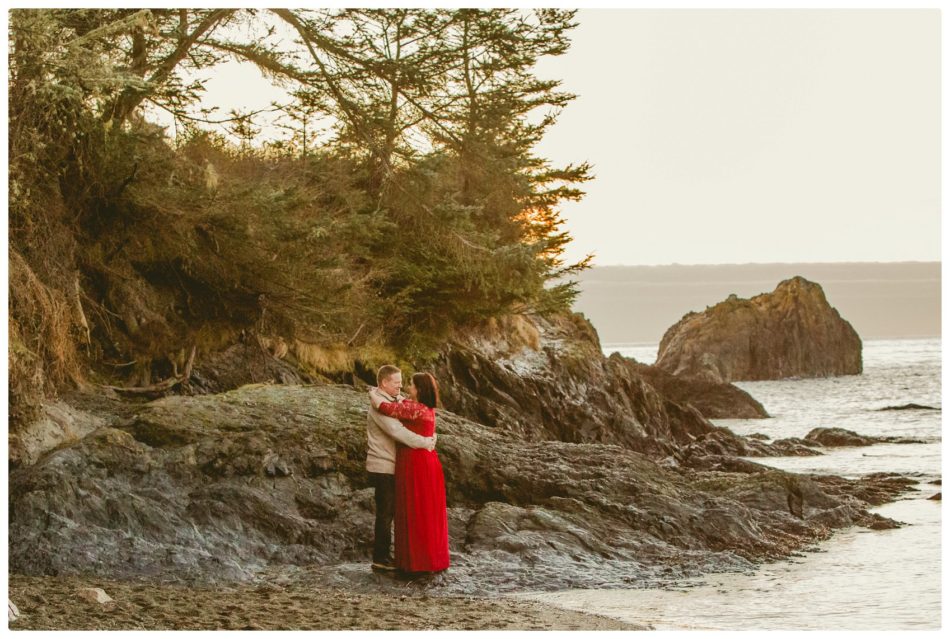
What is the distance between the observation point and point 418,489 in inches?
406

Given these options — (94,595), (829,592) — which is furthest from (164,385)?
(829,592)

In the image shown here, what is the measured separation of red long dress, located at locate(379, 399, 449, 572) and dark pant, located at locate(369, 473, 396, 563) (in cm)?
15

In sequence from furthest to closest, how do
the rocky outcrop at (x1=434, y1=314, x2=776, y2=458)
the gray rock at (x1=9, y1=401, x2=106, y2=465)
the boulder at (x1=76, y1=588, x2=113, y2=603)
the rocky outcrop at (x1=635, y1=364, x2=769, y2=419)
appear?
1. the rocky outcrop at (x1=635, y1=364, x2=769, y2=419)
2. the rocky outcrop at (x1=434, y1=314, x2=776, y2=458)
3. the gray rock at (x1=9, y1=401, x2=106, y2=465)
4. the boulder at (x1=76, y1=588, x2=113, y2=603)

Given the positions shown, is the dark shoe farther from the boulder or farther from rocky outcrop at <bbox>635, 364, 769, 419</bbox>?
rocky outcrop at <bbox>635, 364, 769, 419</bbox>

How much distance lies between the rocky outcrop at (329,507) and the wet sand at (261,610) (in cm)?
59

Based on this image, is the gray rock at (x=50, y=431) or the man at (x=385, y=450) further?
the gray rock at (x=50, y=431)

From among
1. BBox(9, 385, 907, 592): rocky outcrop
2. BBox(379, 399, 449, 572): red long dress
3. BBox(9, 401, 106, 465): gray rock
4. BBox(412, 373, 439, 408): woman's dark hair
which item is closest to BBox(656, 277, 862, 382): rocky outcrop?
BBox(9, 385, 907, 592): rocky outcrop

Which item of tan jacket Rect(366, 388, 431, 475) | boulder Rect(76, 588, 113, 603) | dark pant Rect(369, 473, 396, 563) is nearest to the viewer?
boulder Rect(76, 588, 113, 603)

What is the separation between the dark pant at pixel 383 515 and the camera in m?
10.5

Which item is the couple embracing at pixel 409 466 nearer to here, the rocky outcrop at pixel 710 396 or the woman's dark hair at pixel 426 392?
the woman's dark hair at pixel 426 392

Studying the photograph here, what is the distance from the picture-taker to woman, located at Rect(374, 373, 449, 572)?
10227mm

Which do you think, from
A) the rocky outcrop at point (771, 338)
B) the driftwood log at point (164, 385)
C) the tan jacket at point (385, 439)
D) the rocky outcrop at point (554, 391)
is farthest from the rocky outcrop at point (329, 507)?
the rocky outcrop at point (771, 338)

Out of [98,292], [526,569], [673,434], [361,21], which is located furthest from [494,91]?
[673,434]

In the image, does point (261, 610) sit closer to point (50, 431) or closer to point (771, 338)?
point (50, 431)
